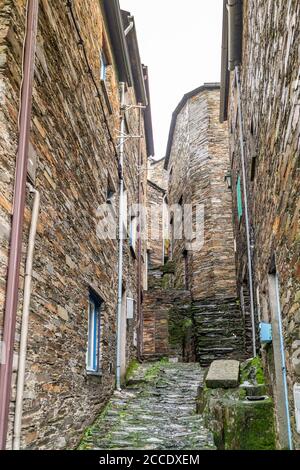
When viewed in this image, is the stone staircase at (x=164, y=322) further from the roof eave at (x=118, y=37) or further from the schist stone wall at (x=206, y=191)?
the roof eave at (x=118, y=37)

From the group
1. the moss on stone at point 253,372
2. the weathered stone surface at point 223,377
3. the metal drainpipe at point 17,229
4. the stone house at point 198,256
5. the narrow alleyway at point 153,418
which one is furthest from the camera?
the stone house at point 198,256

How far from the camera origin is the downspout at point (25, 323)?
3279 millimetres

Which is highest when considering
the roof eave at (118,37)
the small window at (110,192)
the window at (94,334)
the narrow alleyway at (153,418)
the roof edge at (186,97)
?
the roof edge at (186,97)

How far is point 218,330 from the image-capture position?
38.0ft

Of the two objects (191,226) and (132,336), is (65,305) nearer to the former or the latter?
(132,336)

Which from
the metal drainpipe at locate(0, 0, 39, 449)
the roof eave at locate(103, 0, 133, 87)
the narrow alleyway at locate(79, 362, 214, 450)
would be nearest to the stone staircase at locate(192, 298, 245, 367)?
the narrow alleyway at locate(79, 362, 214, 450)

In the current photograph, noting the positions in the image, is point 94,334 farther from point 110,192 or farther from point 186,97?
point 186,97

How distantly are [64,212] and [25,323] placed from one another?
170 cm

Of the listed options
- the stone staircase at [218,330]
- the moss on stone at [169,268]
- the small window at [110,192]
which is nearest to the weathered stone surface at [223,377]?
the small window at [110,192]

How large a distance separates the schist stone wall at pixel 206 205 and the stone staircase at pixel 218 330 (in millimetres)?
28

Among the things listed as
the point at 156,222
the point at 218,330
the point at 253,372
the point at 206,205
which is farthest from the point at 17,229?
the point at 156,222

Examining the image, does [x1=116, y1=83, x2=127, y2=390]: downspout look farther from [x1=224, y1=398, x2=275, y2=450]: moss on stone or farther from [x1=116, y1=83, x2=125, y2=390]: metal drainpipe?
[x1=224, y1=398, x2=275, y2=450]: moss on stone

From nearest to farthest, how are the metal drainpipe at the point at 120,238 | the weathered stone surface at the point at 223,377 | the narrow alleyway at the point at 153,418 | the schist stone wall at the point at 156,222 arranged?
the narrow alleyway at the point at 153,418 < the weathered stone surface at the point at 223,377 < the metal drainpipe at the point at 120,238 < the schist stone wall at the point at 156,222

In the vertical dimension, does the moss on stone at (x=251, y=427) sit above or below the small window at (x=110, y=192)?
below
